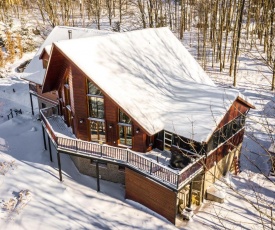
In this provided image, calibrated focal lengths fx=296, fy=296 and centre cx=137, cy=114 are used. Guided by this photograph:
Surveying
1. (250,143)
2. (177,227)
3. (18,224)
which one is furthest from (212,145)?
(18,224)

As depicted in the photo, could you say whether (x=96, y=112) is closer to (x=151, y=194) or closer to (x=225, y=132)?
(x=151, y=194)

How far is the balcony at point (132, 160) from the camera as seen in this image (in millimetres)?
16422

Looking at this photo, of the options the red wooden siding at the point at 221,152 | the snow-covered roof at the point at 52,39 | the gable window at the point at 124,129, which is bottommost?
the red wooden siding at the point at 221,152

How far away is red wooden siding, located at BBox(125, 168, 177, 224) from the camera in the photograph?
17172mm

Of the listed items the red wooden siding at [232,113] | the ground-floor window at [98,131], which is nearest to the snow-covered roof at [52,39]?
the ground-floor window at [98,131]

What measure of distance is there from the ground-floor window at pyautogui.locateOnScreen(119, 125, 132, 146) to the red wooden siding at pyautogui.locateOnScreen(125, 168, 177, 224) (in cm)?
199

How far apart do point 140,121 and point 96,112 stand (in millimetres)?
3811

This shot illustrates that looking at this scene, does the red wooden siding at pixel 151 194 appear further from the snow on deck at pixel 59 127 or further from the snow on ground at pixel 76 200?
the snow on deck at pixel 59 127

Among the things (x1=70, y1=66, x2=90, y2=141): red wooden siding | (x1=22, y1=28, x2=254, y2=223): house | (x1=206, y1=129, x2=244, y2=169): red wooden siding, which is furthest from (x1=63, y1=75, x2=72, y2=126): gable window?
(x1=206, y1=129, x2=244, y2=169): red wooden siding

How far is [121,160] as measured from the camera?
60.3ft

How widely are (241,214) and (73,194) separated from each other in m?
10.7

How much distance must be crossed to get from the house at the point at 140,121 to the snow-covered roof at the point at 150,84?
0.06 meters

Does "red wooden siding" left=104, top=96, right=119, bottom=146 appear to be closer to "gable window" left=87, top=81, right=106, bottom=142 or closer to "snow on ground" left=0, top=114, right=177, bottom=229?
"gable window" left=87, top=81, right=106, bottom=142

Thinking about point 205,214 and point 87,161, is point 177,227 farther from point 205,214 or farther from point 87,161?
point 87,161
